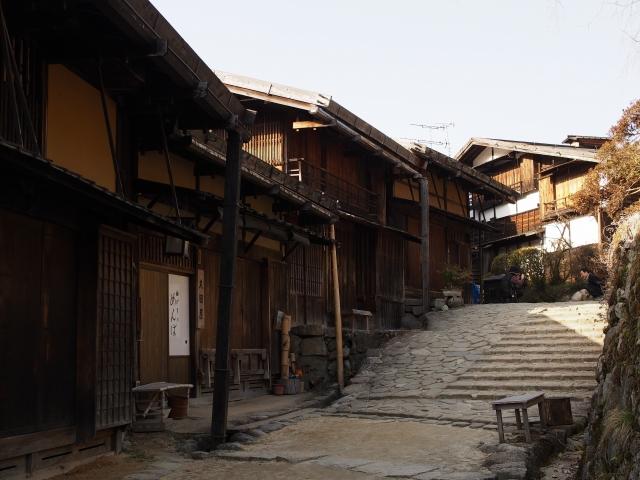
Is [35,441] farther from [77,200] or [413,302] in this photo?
[413,302]

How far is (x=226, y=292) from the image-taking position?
34.8ft

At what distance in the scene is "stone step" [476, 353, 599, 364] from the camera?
15.6 meters

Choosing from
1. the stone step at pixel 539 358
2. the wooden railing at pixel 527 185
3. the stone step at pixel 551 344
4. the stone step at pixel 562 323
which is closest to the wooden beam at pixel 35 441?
the stone step at pixel 539 358

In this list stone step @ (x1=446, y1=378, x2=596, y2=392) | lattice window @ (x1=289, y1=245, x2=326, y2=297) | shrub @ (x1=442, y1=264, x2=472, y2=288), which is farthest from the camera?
shrub @ (x1=442, y1=264, x2=472, y2=288)

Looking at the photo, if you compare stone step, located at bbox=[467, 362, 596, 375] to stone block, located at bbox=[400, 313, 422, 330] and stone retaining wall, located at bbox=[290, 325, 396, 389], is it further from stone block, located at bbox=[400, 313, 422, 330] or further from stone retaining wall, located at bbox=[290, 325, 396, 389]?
stone block, located at bbox=[400, 313, 422, 330]

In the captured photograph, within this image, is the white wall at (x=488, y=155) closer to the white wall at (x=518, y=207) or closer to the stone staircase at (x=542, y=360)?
the white wall at (x=518, y=207)

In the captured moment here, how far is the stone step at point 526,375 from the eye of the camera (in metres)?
14.7

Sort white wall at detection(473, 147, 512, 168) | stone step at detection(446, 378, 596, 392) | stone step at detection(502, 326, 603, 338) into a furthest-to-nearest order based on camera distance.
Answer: white wall at detection(473, 147, 512, 168) → stone step at detection(502, 326, 603, 338) → stone step at detection(446, 378, 596, 392)

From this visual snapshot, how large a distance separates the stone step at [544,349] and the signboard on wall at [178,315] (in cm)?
775

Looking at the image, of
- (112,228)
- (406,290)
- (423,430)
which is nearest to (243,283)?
(423,430)

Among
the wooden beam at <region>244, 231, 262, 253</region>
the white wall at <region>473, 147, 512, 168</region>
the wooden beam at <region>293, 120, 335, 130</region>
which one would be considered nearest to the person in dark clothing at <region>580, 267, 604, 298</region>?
the wooden beam at <region>293, 120, 335, 130</region>

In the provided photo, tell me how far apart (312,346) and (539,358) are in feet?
16.9

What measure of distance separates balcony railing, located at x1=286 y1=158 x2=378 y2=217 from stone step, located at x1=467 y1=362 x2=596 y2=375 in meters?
6.51

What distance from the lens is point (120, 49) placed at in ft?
26.7
